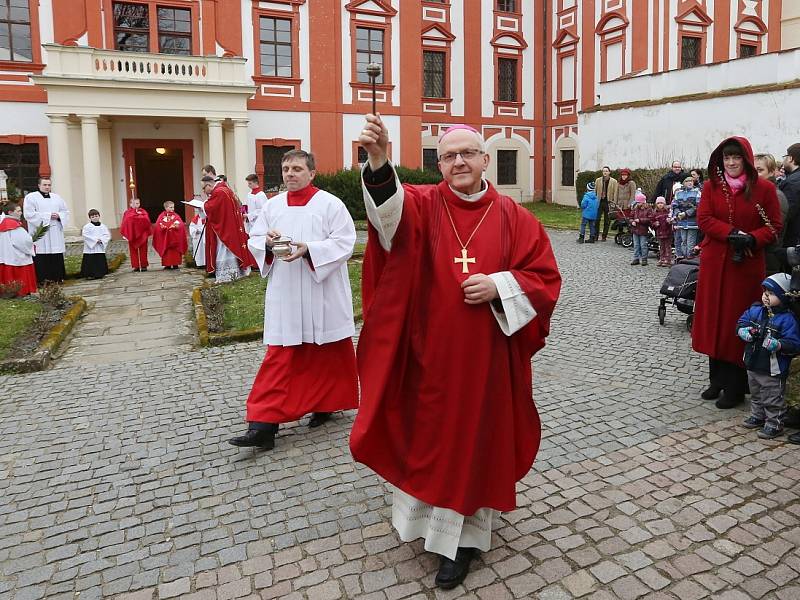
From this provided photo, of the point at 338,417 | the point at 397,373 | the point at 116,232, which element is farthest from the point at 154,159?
the point at 397,373

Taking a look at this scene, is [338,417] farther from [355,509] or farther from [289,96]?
[289,96]

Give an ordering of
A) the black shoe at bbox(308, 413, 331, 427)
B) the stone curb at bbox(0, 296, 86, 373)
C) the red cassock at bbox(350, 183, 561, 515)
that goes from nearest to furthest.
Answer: the red cassock at bbox(350, 183, 561, 515)
the black shoe at bbox(308, 413, 331, 427)
the stone curb at bbox(0, 296, 86, 373)

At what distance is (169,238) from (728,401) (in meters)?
11.7

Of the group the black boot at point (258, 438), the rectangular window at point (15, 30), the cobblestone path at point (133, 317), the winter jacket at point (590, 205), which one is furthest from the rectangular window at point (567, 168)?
the black boot at point (258, 438)

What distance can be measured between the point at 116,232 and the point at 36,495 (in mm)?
19204

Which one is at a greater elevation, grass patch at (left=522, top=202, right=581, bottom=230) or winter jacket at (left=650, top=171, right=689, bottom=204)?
winter jacket at (left=650, top=171, right=689, bottom=204)

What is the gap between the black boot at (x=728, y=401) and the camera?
5.36 meters

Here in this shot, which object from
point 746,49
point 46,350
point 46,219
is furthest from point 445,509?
point 746,49

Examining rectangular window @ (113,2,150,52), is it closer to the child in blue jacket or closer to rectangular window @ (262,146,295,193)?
rectangular window @ (262,146,295,193)

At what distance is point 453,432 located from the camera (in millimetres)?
3080

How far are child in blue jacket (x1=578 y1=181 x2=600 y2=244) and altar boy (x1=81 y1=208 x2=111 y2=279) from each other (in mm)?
10775

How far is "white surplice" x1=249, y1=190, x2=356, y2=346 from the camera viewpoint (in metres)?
4.82

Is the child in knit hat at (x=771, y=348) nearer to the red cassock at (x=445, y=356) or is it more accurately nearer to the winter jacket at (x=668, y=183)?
the red cassock at (x=445, y=356)

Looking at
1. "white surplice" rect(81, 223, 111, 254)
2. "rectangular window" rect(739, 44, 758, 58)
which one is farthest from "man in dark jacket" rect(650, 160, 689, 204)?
"rectangular window" rect(739, 44, 758, 58)
